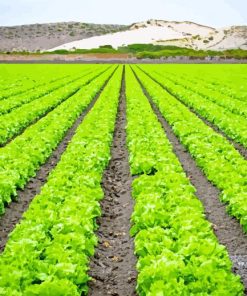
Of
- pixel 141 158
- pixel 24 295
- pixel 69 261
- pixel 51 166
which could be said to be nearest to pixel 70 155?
pixel 51 166

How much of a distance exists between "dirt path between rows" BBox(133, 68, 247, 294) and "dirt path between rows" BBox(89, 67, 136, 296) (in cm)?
158

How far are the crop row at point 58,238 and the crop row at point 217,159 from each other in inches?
104

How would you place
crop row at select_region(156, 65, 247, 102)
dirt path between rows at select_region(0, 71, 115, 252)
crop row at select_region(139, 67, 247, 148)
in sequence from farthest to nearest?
crop row at select_region(156, 65, 247, 102) < crop row at select_region(139, 67, 247, 148) < dirt path between rows at select_region(0, 71, 115, 252)

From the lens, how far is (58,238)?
23.5ft

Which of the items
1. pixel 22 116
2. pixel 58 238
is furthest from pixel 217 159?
pixel 22 116

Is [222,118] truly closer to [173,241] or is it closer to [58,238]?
[173,241]

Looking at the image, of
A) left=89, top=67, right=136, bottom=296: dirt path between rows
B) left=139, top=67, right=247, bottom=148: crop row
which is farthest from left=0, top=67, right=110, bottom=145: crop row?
left=139, top=67, right=247, bottom=148: crop row

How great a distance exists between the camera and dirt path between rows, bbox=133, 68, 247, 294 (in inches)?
301

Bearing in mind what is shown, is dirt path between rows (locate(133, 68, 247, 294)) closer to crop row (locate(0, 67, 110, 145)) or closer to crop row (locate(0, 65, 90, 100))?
crop row (locate(0, 67, 110, 145))

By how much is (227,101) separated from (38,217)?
58.6 feet

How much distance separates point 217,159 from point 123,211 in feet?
11.6

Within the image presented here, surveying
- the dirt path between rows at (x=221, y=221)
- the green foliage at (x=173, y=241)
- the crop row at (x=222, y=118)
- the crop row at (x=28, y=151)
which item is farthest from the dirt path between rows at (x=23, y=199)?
the crop row at (x=222, y=118)

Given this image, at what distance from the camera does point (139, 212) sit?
862 cm

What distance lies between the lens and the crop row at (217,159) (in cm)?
938
